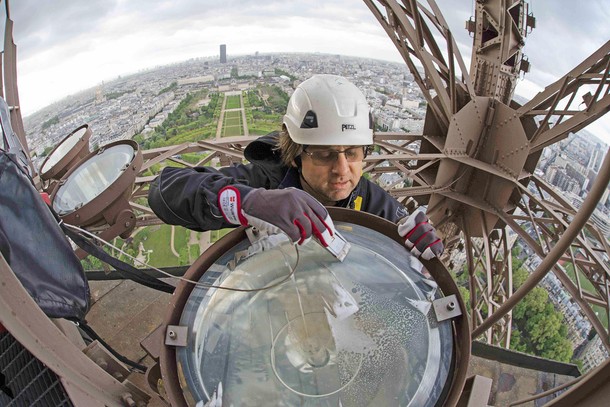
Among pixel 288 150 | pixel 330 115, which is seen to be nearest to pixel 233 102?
pixel 288 150

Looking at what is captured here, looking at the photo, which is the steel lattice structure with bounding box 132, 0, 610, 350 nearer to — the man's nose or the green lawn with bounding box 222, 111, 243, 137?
the man's nose

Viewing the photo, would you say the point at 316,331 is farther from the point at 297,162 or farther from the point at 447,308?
the point at 297,162

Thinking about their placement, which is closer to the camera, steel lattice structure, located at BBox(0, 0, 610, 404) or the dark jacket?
the dark jacket

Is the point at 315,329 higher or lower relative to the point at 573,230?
lower

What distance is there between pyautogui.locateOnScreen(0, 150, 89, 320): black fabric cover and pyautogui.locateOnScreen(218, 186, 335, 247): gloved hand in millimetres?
989

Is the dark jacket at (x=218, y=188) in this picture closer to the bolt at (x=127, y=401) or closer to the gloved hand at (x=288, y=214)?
the gloved hand at (x=288, y=214)

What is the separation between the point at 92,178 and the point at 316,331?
11.8ft

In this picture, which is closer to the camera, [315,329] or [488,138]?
[315,329]

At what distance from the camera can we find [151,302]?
4.64 meters

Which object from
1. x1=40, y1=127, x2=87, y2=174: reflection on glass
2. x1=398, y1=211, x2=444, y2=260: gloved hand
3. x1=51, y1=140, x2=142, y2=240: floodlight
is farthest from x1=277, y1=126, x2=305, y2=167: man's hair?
x1=40, y1=127, x2=87, y2=174: reflection on glass

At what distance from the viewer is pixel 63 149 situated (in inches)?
199

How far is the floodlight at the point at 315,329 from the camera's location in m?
1.89

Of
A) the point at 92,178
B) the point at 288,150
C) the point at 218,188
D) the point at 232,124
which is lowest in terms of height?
the point at 232,124

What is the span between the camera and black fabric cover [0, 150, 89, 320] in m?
1.82
